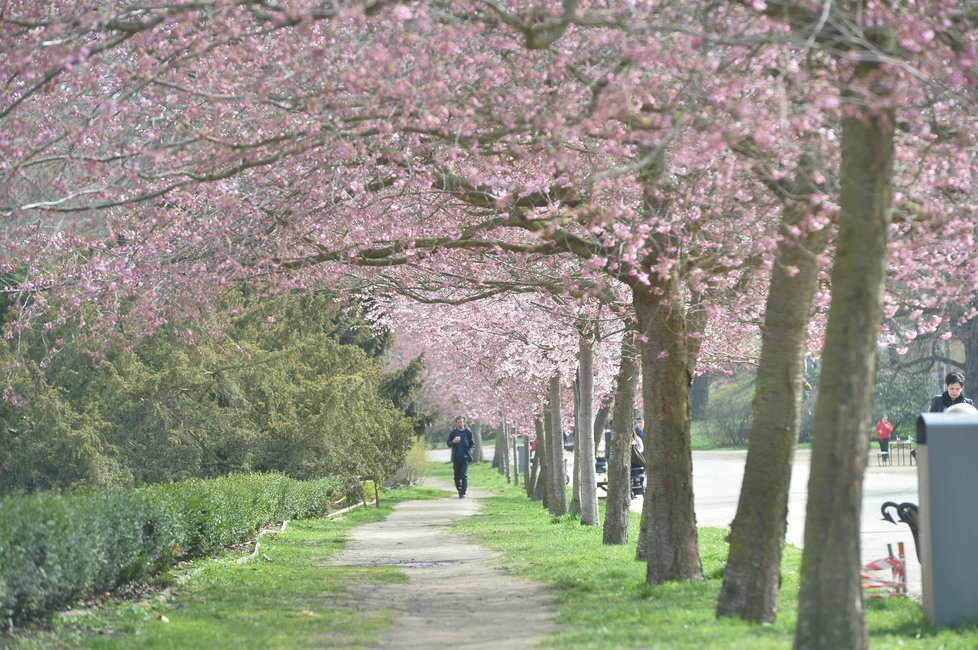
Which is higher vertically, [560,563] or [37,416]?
[37,416]

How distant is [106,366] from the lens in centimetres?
2447

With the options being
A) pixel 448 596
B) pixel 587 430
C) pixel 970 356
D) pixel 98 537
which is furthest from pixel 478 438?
pixel 98 537

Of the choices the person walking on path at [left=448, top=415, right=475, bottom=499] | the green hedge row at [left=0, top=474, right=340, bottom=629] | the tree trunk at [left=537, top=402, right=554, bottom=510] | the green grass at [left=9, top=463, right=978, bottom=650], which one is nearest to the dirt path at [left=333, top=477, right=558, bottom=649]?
the green grass at [left=9, top=463, right=978, bottom=650]

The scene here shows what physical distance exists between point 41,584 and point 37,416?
16022 millimetres

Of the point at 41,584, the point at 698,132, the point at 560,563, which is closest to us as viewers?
the point at 698,132

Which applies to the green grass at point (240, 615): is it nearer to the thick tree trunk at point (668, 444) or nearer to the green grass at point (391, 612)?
the green grass at point (391, 612)

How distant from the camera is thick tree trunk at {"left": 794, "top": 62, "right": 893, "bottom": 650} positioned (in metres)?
7.31

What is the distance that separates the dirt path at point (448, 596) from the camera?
9.87 m

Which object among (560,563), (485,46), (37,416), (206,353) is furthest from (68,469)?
(485,46)

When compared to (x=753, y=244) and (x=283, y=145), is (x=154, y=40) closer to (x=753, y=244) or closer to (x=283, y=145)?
(x=283, y=145)

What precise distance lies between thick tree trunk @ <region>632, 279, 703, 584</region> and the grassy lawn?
1.06 feet

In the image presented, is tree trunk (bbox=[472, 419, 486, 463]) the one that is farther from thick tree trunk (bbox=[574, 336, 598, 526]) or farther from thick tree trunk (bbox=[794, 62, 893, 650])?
thick tree trunk (bbox=[794, 62, 893, 650])

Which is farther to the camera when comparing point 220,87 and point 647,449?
point 647,449

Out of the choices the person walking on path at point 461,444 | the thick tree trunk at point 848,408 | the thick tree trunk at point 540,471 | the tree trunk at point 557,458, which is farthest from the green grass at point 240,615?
the person walking on path at point 461,444
